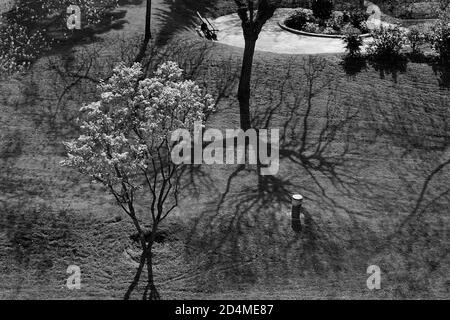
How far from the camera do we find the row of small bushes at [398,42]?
72.5ft

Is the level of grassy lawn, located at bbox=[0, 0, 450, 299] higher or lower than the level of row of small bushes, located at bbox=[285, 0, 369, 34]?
lower

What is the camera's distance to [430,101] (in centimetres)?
2025

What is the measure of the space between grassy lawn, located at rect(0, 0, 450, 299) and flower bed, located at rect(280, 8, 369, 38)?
14.1ft

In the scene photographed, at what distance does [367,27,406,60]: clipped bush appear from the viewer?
22047 mm

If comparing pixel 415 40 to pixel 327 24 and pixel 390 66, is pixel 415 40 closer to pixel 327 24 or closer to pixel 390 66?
pixel 390 66

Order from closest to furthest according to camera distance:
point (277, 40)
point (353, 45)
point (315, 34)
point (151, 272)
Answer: point (151, 272), point (353, 45), point (277, 40), point (315, 34)

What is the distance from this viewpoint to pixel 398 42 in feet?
73.5

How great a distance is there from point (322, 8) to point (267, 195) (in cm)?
1432

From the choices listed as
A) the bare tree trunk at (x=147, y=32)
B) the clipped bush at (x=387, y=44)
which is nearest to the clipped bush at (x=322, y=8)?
the clipped bush at (x=387, y=44)

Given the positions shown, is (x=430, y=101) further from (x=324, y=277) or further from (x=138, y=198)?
(x=138, y=198)

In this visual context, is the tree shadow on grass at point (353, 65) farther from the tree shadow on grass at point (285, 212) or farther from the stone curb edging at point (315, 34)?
the stone curb edging at point (315, 34)

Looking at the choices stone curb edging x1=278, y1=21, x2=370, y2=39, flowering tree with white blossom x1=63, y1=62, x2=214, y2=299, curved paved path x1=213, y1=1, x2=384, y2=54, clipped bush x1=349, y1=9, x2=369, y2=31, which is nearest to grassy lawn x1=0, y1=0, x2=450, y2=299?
flowering tree with white blossom x1=63, y1=62, x2=214, y2=299

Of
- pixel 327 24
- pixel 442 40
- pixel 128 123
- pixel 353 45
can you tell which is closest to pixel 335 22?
pixel 327 24

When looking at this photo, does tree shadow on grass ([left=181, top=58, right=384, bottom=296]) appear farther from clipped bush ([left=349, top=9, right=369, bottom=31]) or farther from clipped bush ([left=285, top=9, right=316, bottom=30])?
clipped bush ([left=285, top=9, right=316, bottom=30])
